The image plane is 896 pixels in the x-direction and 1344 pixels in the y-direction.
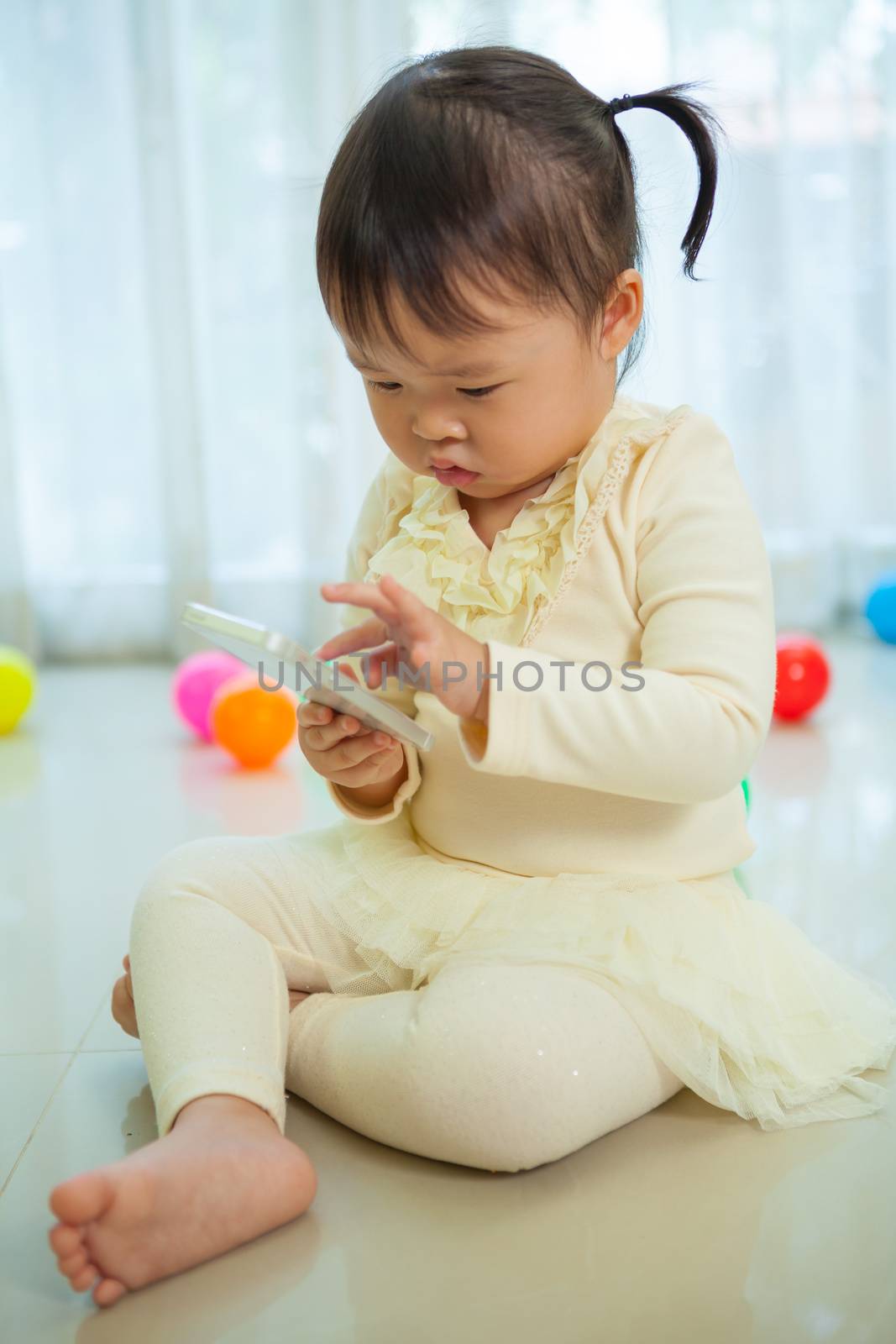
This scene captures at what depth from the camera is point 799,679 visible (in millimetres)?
1657

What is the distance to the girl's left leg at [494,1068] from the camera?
2.32ft

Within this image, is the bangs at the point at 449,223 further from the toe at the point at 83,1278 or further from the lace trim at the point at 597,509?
the toe at the point at 83,1278

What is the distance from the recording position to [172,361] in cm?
211

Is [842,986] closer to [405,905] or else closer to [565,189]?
[405,905]

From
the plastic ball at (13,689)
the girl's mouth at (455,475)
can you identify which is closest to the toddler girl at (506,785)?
the girl's mouth at (455,475)

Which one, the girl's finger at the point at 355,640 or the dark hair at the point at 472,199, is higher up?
the dark hair at the point at 472,199

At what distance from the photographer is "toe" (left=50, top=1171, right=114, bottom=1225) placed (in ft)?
2.01

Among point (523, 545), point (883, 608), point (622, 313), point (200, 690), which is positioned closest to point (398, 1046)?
point (523, 545)

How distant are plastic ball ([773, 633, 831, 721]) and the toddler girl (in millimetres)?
817

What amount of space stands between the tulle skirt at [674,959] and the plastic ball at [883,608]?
129 centimetres

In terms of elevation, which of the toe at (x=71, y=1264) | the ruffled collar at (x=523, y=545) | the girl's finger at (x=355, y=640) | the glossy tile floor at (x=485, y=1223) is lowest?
the glossy tile floor at (x=485, y=1223)

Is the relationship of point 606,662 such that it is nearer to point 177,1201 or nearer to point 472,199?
point 472,199

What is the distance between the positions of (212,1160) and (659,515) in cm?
44

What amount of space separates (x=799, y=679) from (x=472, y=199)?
105cm
